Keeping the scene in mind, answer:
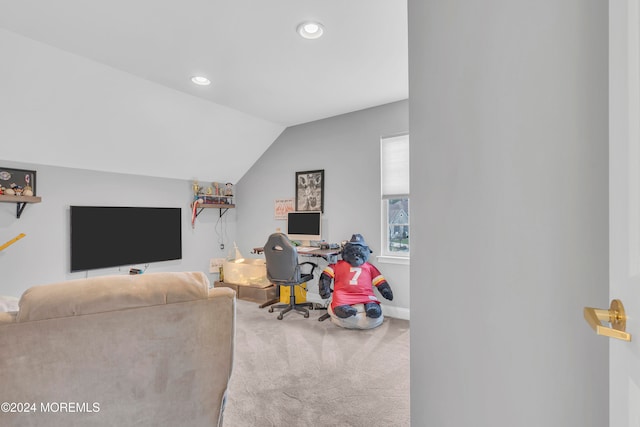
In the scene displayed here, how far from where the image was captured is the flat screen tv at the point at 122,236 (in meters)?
3.53

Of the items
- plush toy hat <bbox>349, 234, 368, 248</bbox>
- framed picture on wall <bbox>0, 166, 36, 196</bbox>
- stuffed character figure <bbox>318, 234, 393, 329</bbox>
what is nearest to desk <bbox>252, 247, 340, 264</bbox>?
stuffed character figure <bbox>318, 234, 393, 329</bbox>

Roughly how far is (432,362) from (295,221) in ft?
11.4

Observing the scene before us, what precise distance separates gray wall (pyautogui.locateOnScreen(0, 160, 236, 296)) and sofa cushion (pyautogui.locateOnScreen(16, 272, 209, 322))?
10.0 ft

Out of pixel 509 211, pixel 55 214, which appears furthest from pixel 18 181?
pixel 509 211

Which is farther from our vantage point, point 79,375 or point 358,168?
point 358,168

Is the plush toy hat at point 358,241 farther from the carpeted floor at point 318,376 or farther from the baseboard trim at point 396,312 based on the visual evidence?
the carpeted floor at point 318,376

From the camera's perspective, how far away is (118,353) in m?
1.04

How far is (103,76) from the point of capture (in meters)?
2.75

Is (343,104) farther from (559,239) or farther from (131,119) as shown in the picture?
(559,239)

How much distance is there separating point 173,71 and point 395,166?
260 centimetres

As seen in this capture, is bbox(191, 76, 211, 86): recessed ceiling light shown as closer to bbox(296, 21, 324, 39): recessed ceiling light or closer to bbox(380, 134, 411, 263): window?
bbox(296, 21, 324, 39): recessed ceiling light
